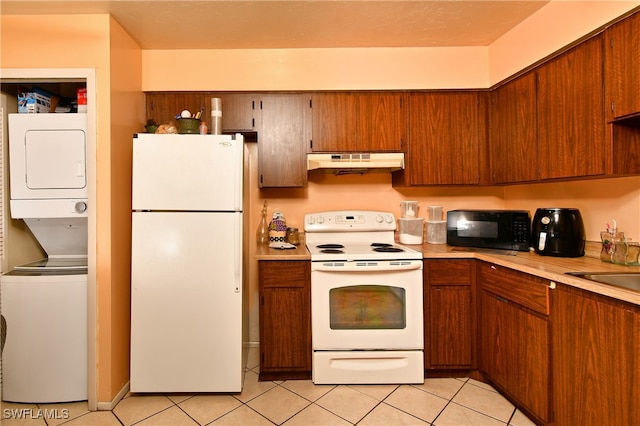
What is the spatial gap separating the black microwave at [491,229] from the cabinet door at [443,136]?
0.34 m

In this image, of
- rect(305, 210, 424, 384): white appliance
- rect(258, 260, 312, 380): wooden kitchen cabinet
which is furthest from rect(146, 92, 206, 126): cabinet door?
rect(305, 210, 424, 384): white appliance

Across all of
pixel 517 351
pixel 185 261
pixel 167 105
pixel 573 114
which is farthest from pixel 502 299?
pixel 167 105

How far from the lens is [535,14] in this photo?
2.04 m

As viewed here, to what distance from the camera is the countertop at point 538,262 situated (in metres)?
1.29

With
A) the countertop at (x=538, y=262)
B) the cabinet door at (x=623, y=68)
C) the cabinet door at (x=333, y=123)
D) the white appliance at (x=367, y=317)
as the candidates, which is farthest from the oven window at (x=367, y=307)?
the cabinet door at (x=623, y=68)

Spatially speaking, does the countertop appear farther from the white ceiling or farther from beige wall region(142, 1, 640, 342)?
the white ceiling

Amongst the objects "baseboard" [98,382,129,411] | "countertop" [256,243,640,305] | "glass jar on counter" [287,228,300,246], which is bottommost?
"baseboard" [98,382,129,411]

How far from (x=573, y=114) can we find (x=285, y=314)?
83.4 inches

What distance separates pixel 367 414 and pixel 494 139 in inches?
84.2

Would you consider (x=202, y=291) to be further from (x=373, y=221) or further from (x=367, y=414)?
(x=373, y=221)

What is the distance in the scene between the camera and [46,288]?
1.89m

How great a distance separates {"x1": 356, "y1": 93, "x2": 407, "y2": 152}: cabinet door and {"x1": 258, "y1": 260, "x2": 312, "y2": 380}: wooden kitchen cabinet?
43.3 inches

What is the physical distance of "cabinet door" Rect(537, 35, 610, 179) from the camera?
1626 millimetres

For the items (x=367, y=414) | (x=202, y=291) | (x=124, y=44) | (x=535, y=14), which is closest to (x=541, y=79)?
(x=535, y=14)
